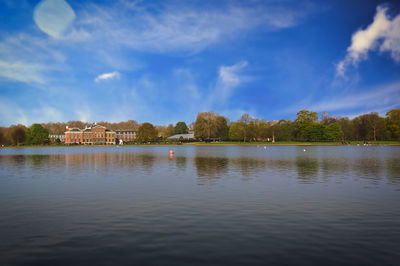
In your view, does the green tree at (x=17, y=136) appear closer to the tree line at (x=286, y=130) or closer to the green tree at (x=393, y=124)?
the tree line at (x=286, y=130)

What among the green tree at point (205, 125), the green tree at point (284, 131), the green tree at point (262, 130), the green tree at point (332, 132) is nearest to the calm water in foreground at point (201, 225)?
the green tree at point (205, 125)

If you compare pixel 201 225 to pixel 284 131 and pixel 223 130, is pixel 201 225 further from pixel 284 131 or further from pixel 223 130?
pixel 284 131

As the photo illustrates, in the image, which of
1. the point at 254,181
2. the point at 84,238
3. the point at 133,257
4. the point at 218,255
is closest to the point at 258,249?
the point at 218,255

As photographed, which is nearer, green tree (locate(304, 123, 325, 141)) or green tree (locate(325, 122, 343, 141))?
green tree (locate(304, 123, 325, 141))

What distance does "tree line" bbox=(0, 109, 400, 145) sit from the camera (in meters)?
142

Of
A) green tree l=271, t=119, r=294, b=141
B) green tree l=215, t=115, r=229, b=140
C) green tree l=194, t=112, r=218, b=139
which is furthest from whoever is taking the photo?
green tree l=271, t=119, r=294, b=141

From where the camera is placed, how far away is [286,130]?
557 feet

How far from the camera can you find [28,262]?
8258mm

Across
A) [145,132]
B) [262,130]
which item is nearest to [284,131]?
[262,130]

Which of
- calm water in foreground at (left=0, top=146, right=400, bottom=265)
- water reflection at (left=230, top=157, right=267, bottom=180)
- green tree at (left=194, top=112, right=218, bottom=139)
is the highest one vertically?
green tree at (left=194, top=112, right=218, bottom=139)

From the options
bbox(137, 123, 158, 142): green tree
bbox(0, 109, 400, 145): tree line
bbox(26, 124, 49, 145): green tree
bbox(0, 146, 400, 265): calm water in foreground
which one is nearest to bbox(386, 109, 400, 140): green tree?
bbox(0, 109, 400, 145): tree line

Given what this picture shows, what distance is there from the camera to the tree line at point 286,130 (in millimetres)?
141625

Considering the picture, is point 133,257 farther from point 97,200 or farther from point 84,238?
point 97,200

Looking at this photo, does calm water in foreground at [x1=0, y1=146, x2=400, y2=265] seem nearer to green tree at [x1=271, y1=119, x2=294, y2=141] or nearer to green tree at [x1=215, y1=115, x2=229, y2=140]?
green tree at [x1=215, y1=115, x2=229, y2=140]
